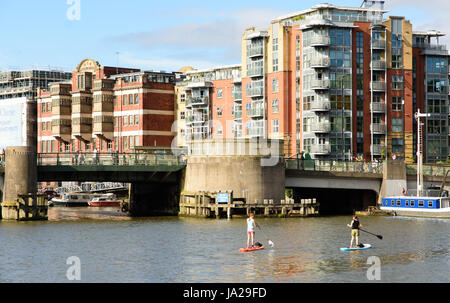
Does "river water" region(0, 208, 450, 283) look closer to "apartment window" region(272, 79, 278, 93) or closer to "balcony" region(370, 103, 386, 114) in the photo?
"balcony" region(370, 103, 386, 114)

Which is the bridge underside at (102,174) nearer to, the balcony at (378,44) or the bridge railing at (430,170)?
the bridge railing at (430,170)

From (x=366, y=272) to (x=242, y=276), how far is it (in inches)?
301

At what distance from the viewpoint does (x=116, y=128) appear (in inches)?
6722

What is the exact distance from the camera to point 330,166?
11012 cm

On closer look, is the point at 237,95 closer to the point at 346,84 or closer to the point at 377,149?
the point at 346,84

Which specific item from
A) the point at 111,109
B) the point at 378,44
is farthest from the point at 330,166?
the point at 111,109

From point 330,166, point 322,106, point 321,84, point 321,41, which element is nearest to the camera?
point 330,166

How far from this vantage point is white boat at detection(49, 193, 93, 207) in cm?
15425

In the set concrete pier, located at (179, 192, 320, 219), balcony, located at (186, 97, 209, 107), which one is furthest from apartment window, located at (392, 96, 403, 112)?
balcony, located at (186, 97, 209, 107)

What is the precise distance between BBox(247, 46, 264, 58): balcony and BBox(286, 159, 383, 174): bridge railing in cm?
3401

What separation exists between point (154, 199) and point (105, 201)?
35687 mm

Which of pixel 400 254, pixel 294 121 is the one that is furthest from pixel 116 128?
pixel 400 254

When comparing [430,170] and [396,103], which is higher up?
[396,103]

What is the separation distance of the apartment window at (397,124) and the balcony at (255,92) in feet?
68.7
